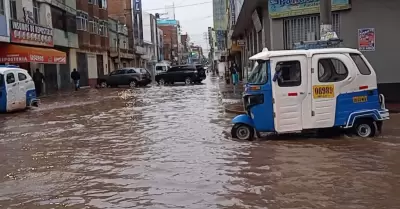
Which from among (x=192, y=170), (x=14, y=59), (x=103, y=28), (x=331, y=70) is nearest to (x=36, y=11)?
(x=14, y=59)

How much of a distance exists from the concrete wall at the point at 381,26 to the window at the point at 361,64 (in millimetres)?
7070

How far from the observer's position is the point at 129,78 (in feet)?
142

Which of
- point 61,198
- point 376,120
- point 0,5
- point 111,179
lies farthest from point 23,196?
point 0,5

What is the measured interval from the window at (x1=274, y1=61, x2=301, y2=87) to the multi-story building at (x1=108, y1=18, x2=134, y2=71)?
51114 millimetres

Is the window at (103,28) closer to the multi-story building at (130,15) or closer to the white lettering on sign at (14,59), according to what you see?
the multi-story building at (130,15)

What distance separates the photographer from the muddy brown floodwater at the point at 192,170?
6.32m

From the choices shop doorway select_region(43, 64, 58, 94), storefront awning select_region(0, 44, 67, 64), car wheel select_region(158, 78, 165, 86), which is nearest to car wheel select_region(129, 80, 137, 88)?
car wheel select_region(158, 78, 165, 86)

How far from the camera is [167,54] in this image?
407 ft

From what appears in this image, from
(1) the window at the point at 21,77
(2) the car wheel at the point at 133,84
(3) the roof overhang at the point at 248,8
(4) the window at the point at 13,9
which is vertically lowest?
(2) the car wheel at the point at 133,84

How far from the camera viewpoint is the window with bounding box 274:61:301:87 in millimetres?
10312

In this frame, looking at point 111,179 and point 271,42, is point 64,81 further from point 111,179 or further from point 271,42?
point 111,179

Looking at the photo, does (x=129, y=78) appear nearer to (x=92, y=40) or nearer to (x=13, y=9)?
(x=92, y=40)

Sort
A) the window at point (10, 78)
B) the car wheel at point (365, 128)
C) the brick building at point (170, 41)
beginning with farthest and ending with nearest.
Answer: the brick building at point (170, 41) < the window at point (10, 78) < the car wheel at point (365, 128)

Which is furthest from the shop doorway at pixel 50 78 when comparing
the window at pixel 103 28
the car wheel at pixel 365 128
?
the car wheel at pixel 365 128
